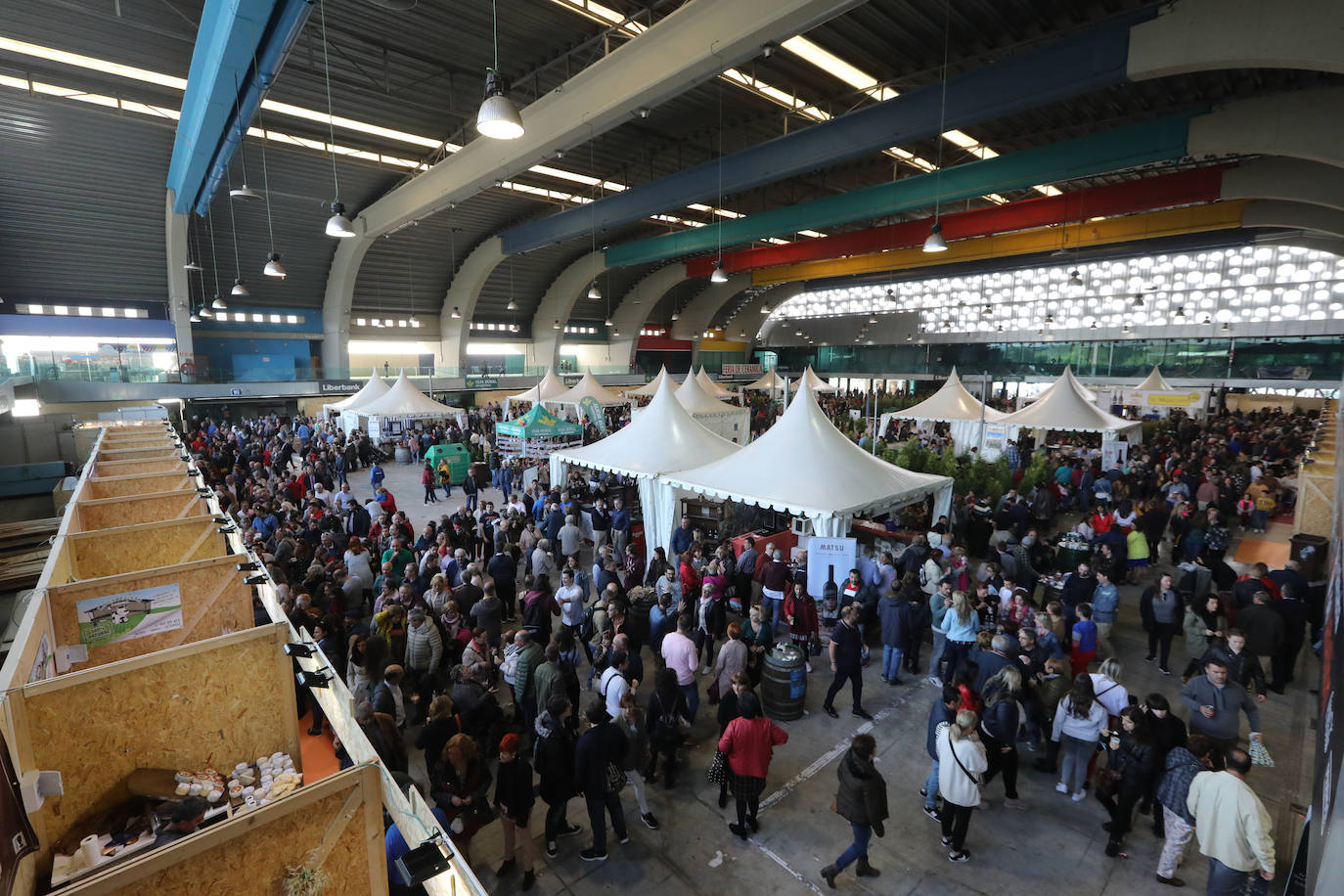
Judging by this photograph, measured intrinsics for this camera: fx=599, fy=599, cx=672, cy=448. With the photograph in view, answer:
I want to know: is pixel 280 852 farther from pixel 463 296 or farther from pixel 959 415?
pixel 463 296

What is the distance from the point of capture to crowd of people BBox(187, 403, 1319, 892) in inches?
152

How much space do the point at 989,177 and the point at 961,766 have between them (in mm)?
14099

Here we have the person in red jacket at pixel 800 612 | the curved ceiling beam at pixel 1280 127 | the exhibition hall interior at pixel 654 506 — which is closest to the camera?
the exhibition hall interior at pixel 654 506

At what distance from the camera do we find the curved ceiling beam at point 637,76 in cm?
725

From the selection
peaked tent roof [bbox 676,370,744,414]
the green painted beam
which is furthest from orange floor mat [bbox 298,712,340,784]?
the green painted beam

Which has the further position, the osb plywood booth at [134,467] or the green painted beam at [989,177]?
the green painted beam at [989,177]

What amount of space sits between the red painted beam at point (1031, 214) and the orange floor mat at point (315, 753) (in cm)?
2060

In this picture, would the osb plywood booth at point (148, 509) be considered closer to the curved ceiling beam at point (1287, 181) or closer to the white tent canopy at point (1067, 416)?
the white tent canopy at point (1067, 416)

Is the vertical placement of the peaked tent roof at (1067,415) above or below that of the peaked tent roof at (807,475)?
above

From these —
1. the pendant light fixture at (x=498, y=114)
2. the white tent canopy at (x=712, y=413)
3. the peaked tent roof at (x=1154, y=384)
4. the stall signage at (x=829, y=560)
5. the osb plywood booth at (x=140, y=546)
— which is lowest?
the stall signage at (x=829, y=560)

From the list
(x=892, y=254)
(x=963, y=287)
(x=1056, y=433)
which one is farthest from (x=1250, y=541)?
(x=963, y=287)

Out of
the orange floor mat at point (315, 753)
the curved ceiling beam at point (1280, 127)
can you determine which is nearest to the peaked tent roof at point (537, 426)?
the orange floor mat at point (315, 753)

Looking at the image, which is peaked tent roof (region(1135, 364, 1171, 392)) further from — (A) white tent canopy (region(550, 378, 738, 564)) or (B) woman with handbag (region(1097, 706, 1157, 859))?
(B) woman with handbag (region(1097, 706, 1157, 859))

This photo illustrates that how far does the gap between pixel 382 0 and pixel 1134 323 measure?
32.5 metres
